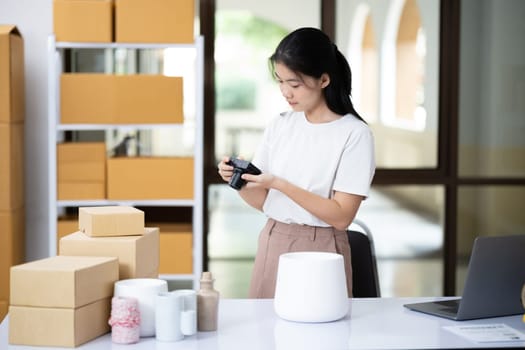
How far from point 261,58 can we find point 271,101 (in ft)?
0.84

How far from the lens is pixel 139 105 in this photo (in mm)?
4113

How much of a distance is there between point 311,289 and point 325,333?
0.37ft

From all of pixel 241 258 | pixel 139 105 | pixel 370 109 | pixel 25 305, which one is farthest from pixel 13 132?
Result: pixel 25 305

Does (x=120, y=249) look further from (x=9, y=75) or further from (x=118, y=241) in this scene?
(x=9, y=75)

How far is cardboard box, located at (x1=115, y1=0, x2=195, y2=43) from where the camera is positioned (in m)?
4.07

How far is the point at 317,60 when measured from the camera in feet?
8.60

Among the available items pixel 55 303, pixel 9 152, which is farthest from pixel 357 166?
pixel 9 152

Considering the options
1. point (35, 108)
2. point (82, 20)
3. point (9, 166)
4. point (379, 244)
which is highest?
point (82, 20)

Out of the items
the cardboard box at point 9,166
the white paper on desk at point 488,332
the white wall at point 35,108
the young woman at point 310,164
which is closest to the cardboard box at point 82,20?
the white wall at point 35,108

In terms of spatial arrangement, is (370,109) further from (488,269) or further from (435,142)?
(488,269)

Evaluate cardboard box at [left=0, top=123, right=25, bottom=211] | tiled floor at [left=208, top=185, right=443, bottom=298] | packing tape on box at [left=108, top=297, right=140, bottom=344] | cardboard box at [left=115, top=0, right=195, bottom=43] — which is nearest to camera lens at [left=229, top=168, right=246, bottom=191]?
packing tape on box at [left=108, top=297, right=140, bottom=344]

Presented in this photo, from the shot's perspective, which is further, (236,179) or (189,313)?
(236,179)

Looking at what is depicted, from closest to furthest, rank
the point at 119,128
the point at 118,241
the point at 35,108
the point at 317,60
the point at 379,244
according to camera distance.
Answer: the point at 118,241 < the point at 317,60 < the point at 119,128 < the point at 35,108 < the point at 379,244

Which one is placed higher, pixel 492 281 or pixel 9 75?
pixel 9 75
